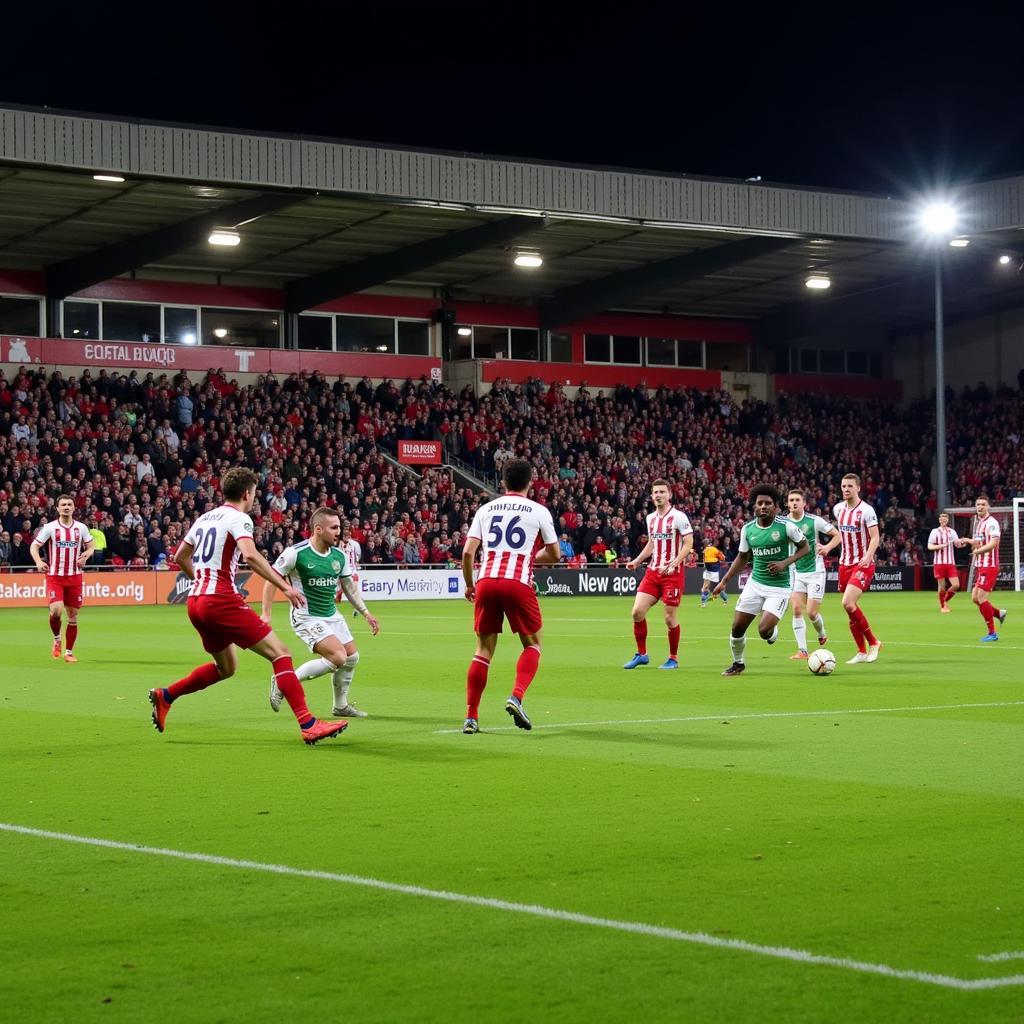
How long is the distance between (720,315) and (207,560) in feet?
175

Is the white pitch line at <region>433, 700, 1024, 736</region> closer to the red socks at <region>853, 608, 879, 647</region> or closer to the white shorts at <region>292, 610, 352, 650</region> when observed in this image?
the white shorts at <region>292, 610, 352, 650</region>

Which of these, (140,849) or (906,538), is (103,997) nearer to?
(140,849)

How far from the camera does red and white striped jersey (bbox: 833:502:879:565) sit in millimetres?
21000

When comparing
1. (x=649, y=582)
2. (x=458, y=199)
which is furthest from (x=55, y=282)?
(x=649, y=582)

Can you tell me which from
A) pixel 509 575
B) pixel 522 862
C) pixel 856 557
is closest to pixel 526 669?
pixel 509 575

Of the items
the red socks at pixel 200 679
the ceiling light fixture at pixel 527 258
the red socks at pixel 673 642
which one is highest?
the ceiling light fixture at pixel 527 258

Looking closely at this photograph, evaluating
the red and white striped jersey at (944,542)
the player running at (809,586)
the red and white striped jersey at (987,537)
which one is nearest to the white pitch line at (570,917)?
the player running at (809,586)

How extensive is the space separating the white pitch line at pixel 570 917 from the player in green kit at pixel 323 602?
524 cm

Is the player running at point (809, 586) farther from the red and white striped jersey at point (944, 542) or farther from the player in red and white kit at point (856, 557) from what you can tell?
the red and white striped jersey at point (944, 542)

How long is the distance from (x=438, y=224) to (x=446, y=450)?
8320 mm

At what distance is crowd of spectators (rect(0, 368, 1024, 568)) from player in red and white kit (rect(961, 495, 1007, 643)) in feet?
65.4

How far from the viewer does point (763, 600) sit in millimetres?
→ 18922

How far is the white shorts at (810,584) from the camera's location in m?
21.1

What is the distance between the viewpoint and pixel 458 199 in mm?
43500
